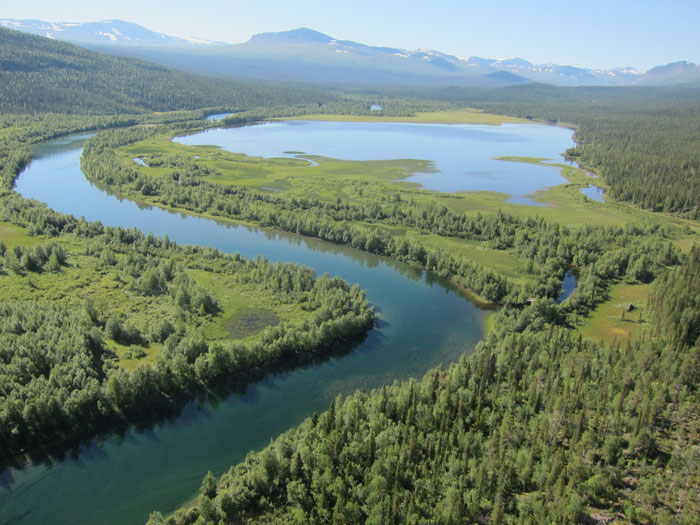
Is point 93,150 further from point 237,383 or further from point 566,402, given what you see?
point 566,402

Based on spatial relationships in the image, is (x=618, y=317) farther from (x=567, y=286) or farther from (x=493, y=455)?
(x=493, y=455)

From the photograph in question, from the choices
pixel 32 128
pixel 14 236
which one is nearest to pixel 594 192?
pixel 14 236

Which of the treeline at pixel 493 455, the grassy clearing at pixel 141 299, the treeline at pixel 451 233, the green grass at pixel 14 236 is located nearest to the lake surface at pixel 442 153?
the treeline at pixel 451 233

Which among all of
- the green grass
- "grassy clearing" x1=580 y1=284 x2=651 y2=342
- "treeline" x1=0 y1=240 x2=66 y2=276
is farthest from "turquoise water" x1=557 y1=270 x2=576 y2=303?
the green grass

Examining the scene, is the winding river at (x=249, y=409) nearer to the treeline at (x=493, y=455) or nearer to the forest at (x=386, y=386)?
the forest at (x=386, y=386)

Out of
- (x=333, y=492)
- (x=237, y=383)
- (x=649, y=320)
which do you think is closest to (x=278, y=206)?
(x=237, y=383)
